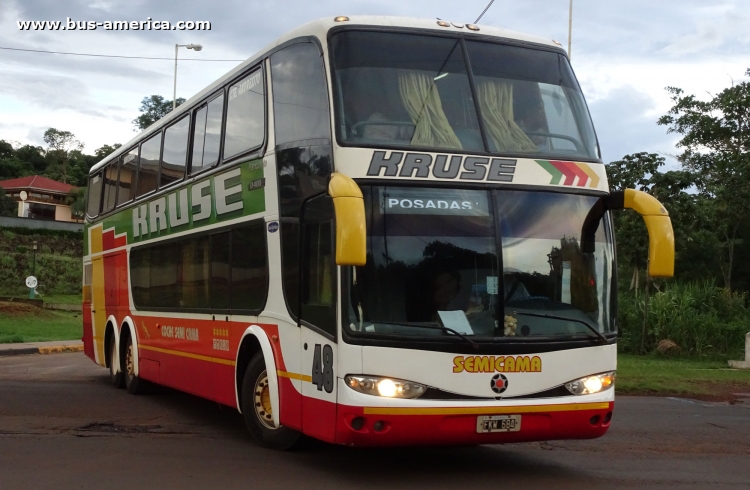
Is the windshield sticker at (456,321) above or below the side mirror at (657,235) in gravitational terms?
below

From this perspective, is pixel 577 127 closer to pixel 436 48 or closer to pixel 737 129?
pixel 436 48

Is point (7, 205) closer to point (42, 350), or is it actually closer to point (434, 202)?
point (42, 350)

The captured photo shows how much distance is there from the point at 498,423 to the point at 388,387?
93 centimetres

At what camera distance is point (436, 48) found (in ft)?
27.9

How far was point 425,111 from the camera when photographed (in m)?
8.09

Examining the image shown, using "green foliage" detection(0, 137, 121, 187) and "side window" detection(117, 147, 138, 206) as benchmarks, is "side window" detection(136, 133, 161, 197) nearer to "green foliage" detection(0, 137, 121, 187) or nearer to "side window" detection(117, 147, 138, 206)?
"side window" detection(117, 147, 138, 206)

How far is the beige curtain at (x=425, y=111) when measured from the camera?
796 centimetres

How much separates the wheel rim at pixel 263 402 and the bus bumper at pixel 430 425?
6.22 feet

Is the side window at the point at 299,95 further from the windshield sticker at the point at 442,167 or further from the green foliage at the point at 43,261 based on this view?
the green foliage at the point at 43,261

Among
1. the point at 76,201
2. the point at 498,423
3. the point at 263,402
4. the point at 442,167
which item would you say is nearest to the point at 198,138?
the point at 263,402

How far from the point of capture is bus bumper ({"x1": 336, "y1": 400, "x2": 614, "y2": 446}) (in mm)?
7293

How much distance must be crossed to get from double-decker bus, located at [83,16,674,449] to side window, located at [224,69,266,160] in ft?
0.20

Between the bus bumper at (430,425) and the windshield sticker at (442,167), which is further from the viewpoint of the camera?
the windshield sticker at (442,167)

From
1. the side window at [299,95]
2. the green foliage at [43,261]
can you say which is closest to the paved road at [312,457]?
the side window at [299,95]
